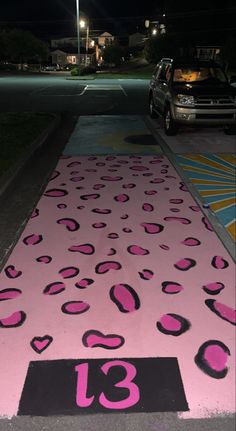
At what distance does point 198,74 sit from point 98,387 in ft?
35.3

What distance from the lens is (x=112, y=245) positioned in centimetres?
503

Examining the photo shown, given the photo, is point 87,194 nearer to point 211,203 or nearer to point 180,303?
point 211,203

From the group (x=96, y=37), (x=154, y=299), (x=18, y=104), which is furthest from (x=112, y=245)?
(x=96, y=37)

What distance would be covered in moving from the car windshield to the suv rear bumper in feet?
4.37

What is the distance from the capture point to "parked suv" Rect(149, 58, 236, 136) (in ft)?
35.1

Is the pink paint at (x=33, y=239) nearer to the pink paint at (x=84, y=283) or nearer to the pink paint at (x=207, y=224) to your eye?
the pink paint at (x=84, y=283)

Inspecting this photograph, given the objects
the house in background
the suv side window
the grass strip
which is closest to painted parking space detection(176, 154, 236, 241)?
the grass strip

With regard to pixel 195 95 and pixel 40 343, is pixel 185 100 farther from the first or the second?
pixel 40 343

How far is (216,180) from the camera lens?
7672mm

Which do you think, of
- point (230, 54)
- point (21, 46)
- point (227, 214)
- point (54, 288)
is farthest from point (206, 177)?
point (21, 46)

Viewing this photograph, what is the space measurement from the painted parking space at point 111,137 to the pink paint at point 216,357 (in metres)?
7.21

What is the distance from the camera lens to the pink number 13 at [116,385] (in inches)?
108

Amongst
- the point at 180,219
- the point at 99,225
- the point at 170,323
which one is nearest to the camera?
the point at 170,323

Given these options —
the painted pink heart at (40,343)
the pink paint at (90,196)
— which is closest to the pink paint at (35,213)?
the pink paint at (90,196)
